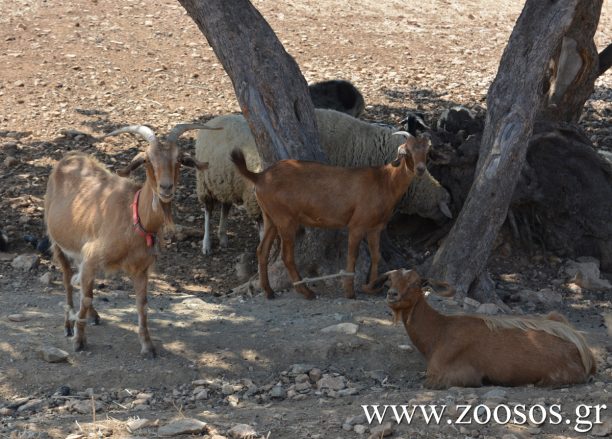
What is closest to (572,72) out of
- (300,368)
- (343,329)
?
(343,329)

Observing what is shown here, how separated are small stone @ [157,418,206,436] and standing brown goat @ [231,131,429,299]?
323cm

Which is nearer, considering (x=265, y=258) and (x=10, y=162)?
(x=265, y=258)

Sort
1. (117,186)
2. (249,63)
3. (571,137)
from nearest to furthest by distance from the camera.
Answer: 1. (117,186)
2. (249,63)
3. (571,137)

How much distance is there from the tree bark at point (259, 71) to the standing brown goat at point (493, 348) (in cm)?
226

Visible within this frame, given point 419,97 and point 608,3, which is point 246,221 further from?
point 608,3

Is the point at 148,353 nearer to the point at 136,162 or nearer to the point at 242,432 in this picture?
the point at 136,162

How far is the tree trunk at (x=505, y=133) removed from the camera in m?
8.88

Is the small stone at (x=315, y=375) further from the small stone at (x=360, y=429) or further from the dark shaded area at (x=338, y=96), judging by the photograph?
the dark shaded area at (x=338, y=96)

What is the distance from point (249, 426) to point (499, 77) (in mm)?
4661

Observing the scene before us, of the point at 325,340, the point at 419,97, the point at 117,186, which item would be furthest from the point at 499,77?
the point at 419,97

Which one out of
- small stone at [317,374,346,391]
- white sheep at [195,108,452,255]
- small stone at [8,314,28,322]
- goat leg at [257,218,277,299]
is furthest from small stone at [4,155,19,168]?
small stone at [317,374,346,391]

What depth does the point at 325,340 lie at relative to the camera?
7.70 meters

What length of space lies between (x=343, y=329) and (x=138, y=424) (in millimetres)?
2411

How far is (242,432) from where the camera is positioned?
5727 mm
